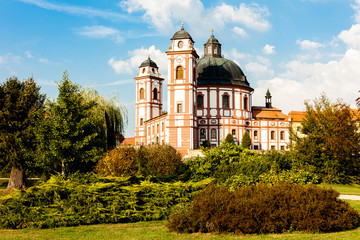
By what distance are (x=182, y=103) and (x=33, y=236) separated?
41.3 meters

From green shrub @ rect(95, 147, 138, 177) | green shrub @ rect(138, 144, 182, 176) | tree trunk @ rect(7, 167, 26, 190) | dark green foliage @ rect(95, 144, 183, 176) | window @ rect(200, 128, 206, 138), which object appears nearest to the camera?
green shrub @ rect(138, 144, 182, 176)

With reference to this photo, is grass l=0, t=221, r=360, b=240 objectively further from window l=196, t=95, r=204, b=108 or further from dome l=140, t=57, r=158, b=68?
dome l=140, t=57, r=158, b=68

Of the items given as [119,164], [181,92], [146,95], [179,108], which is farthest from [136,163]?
[146,95]

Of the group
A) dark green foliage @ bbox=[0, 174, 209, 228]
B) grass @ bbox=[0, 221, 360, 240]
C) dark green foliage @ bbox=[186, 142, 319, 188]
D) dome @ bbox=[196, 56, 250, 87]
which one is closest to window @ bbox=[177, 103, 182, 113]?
dome @ bbox=[196, 56, 250, 87]

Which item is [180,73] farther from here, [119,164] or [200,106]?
[119,164]

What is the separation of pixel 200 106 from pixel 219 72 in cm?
661

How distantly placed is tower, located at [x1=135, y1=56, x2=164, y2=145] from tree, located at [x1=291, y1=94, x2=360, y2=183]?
41.2m

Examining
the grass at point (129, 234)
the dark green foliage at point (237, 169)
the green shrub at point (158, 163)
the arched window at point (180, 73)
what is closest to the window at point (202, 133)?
the arched window at point (180, 73)

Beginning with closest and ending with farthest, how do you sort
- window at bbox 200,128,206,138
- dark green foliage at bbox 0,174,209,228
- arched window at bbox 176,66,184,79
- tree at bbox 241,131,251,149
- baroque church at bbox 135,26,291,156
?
dark green foliage at bbox 0,174,209,228 → baroque church at bbox 135,26,291,156 → arched window at bbox 176,66,184,79 → tree at bbox 241,131,251,149 → window at bbox 200,128,206,138

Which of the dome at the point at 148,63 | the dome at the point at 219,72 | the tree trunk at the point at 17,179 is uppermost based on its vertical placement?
the dome at the point at 148,63

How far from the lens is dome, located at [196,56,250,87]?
5888cm

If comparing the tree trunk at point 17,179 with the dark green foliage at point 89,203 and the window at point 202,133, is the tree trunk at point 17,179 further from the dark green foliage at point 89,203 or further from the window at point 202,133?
the window at point 202,133

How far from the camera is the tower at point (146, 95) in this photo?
6506 cm

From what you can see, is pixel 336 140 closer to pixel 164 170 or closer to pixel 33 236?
pixel 164 170
